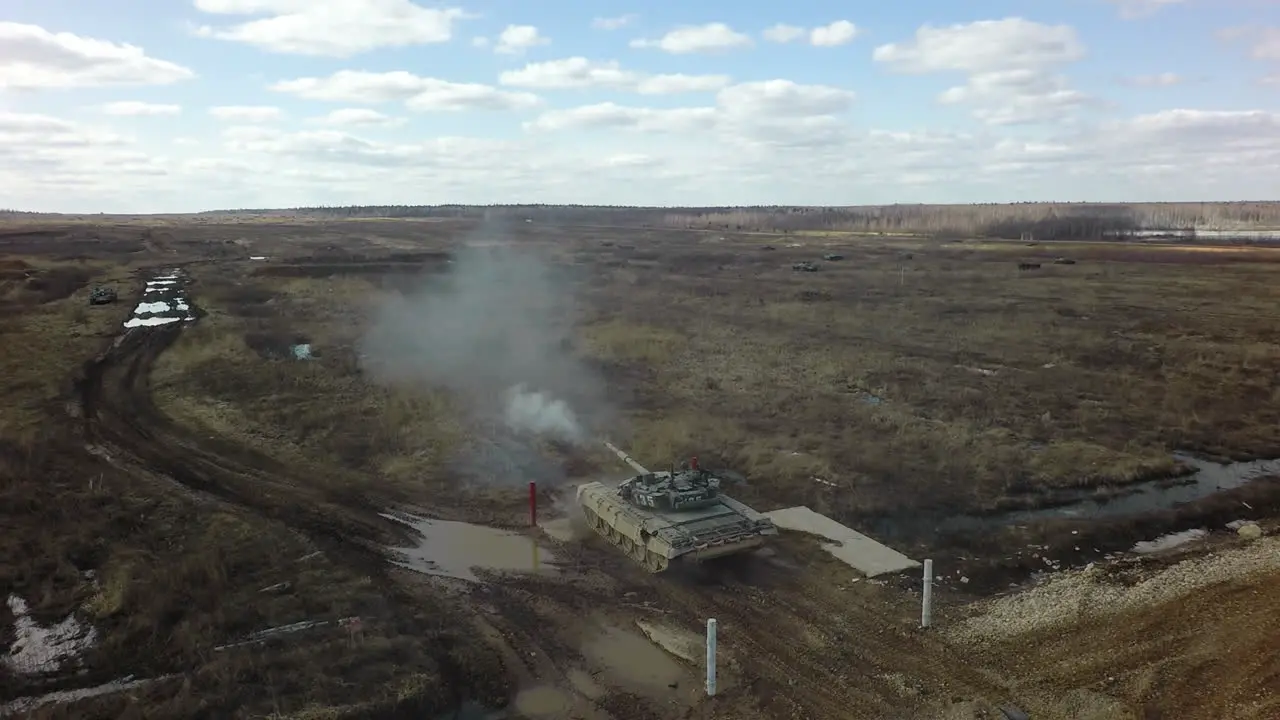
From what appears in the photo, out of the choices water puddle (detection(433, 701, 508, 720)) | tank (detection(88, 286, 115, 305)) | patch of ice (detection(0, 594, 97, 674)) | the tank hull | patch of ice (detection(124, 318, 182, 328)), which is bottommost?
water puddle (detection(433, 701, 508, 720))

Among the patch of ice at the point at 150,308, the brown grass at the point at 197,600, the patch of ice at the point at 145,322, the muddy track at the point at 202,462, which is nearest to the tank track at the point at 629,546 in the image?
the brown grass at the point at 197,600

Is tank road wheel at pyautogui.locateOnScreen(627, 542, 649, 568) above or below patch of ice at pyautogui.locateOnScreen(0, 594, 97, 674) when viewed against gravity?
above

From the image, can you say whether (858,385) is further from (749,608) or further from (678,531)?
(749,608)

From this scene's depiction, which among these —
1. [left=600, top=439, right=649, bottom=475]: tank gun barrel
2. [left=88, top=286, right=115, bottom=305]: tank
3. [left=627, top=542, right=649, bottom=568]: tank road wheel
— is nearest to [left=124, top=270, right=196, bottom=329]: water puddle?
[left=88, top=286, right=115, bottom=305]: tank

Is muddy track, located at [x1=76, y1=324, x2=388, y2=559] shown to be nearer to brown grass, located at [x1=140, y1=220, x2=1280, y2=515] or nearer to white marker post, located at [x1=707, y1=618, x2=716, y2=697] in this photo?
brown grass, located at [x1=140, y1=220, x2=1280, y2=515]

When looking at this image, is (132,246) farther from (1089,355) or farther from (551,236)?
(1089,355)

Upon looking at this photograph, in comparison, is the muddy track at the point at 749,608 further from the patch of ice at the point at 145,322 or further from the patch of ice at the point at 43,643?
the patch of ice at the point at 145,322
